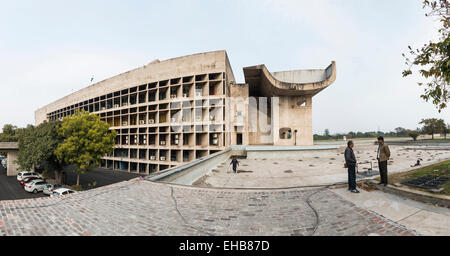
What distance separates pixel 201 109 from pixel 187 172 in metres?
15.1

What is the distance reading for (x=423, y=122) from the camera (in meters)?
40.1

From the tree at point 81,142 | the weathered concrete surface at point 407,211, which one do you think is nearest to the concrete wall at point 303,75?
the weathered concrete surface at point 407,211

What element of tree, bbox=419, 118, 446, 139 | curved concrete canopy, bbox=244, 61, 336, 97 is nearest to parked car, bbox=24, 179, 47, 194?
curved concrete canopy, bbox=244, 61, 336, 97

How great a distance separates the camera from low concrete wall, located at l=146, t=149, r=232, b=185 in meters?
7.02

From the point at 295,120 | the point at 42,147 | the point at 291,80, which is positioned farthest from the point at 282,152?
the point at 42,147

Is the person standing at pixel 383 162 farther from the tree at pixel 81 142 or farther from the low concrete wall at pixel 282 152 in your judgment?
the tree at pixel 81 142

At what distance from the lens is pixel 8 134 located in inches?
1596

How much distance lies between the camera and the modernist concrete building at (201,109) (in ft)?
69.9

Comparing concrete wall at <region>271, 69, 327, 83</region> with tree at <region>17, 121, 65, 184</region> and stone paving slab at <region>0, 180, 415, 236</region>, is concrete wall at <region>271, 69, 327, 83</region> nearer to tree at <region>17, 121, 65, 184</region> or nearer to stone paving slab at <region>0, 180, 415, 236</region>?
stone paving slab at <region>0, 180, 415, 236</region>

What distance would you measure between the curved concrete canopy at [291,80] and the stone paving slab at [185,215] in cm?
1663

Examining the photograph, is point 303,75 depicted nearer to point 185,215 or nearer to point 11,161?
point 185,215
